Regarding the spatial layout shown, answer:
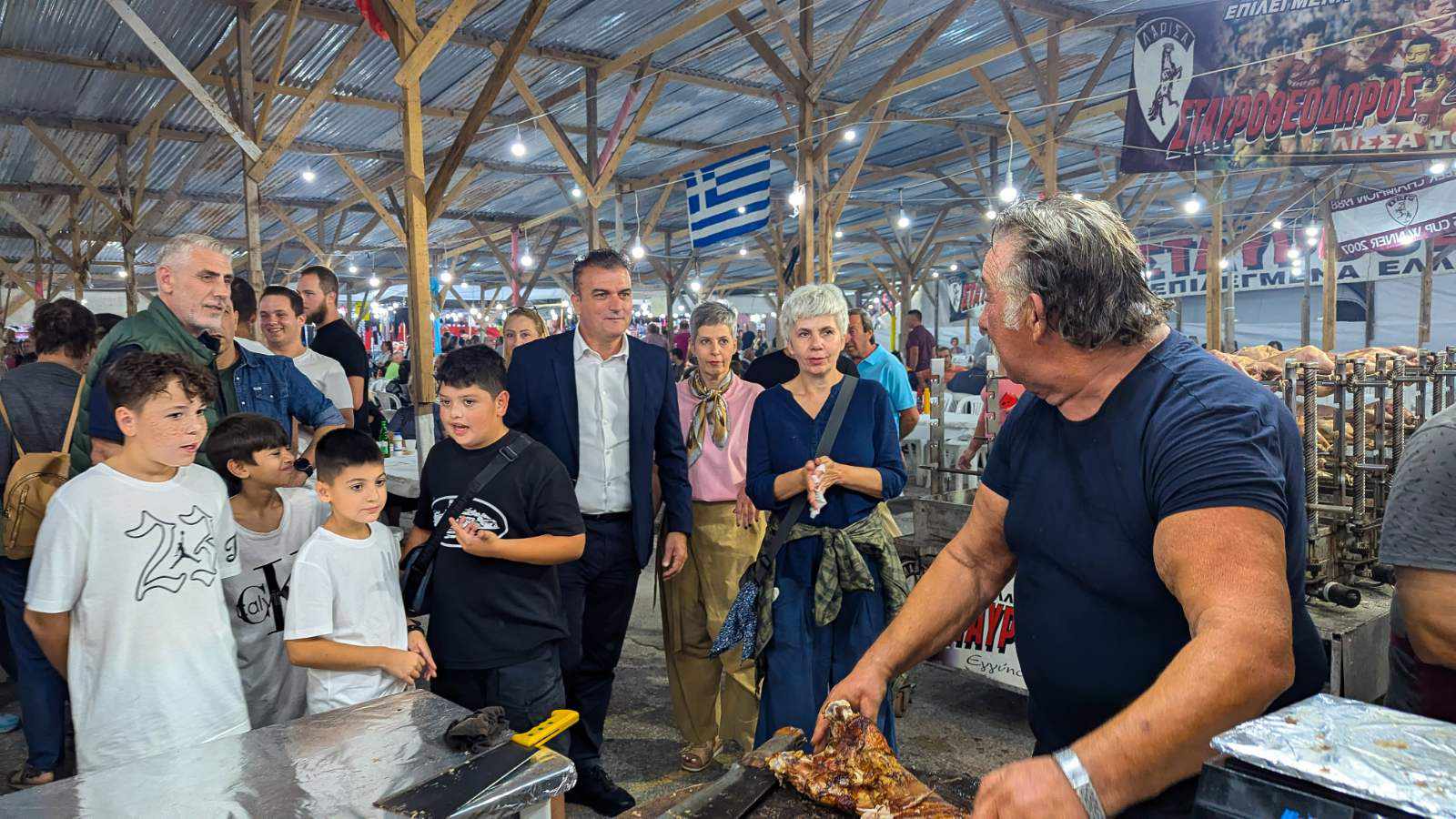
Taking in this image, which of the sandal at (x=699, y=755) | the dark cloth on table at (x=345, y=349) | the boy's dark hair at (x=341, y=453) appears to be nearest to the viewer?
the boy's dark hair at (x=341, y=453)

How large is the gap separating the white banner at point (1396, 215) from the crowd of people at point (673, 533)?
11.0 metres

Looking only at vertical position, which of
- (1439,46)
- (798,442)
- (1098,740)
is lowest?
(1098,740)

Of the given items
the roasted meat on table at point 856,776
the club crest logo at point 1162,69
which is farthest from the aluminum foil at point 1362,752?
the club crest logo at point 1162,69

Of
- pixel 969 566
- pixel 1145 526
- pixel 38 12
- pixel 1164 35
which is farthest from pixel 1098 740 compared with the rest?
pixel 38 12

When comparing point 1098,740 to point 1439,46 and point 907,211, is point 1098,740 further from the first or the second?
point 907,211

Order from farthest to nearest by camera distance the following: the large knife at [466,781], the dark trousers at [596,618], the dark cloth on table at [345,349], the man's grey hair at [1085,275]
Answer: the dark cloth on table at [345,349] < the dark trousers at [596,618] < the large knife at [466,781] < the man's grey hair at [1085,275]

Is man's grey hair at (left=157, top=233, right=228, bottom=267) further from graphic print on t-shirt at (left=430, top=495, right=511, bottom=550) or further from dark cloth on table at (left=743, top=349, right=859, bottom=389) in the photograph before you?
dark cloth on table at (left=743, top=349, right=859, bottom=389)

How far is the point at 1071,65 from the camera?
10219 mm

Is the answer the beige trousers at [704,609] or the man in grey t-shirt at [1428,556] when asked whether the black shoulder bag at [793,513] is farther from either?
the man in grey t-shirt at [1428,556]

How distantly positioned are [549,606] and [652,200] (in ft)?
50.7

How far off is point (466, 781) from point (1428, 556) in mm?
2098

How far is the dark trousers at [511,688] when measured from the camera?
2910mm

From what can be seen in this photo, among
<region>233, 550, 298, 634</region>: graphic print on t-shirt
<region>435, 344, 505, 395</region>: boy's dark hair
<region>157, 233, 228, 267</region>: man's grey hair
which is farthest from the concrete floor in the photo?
<region>157, 233, 228, 267</region>: man's grey hair

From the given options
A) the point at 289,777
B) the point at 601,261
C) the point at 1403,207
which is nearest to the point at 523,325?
the point at 601,261
